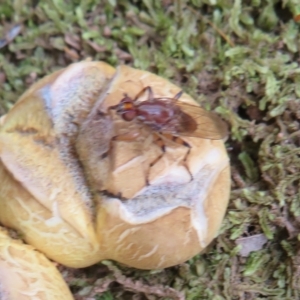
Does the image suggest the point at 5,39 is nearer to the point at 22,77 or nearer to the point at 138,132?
the point at 22,77

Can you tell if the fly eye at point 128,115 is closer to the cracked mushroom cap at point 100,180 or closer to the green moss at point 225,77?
the cracked mushroom cap at point 100,180

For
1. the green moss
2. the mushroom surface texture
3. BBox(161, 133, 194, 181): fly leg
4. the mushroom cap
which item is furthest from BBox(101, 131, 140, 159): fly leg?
the green moss

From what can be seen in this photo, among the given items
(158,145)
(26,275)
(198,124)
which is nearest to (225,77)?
(198,124)

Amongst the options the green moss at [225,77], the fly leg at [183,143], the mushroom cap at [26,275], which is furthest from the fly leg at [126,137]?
the green moss at [225,77]

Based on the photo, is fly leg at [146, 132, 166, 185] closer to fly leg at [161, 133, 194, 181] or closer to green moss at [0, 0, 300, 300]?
fly leg at [161, 133, 194, 181]

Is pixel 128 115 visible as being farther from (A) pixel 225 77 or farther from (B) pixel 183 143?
(A) pixel 225 77

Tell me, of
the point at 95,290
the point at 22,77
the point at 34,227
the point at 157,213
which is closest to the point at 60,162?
the point at 34,227
